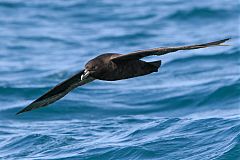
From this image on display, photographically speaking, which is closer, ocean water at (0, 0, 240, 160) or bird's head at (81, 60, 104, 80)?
bird's head at (81, 60, 104, 80)

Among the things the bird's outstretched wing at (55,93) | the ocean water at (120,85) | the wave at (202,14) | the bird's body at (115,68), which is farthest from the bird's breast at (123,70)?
the wave at (202,14)

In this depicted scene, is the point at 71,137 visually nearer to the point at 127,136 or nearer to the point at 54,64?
the point at 127,136

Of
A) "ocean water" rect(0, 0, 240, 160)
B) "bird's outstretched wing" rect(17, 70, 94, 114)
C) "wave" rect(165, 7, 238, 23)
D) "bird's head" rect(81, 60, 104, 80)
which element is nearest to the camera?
"bird's head" rect(81, 60, 104, 80)

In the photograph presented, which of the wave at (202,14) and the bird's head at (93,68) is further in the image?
the wave at (202,14)

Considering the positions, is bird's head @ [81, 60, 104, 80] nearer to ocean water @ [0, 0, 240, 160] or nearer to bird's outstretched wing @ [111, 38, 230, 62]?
bird's outstretched wing @ [111, 38, 230, 62]

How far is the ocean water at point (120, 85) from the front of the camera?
1195 cm

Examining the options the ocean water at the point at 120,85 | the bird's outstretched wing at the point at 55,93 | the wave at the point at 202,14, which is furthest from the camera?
the wave at the point at 202,14

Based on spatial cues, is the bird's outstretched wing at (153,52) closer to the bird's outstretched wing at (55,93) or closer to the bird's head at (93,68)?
the bird's head at (93,68)

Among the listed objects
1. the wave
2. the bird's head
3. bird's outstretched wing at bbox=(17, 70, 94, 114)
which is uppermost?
the wave

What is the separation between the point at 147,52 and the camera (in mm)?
8930

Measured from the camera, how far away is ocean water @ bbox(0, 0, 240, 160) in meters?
11.9

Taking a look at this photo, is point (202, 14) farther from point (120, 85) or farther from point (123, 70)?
point (123, 70)

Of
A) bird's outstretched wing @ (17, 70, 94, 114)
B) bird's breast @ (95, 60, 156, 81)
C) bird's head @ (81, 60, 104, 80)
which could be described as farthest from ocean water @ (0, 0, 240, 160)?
bird's head @ (81, 60, 104, 80)

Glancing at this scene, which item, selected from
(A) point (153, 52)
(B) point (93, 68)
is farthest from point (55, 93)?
(A) point (153, 52)
